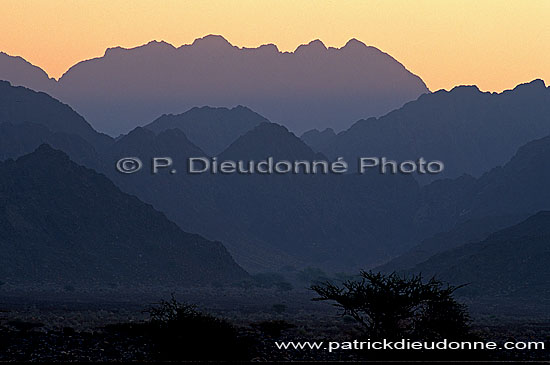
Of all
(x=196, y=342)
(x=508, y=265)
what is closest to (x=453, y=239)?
(x=508, y=265)

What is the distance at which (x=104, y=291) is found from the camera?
125 meters

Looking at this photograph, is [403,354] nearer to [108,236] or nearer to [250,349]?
[250,349]

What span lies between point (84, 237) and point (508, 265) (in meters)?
69.8

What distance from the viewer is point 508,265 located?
132 m

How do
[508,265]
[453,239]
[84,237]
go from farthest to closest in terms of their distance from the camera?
[453,239], [84,237], [508,265]

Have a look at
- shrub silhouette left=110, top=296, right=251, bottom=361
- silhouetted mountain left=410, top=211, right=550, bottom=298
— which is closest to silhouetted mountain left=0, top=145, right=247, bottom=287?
silhouetted mountain left=410, top=211, right=550, bottom=298

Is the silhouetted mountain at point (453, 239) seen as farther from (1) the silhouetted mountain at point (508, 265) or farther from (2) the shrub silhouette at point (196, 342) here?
(2) the shrub silhouette at point (196, 342)

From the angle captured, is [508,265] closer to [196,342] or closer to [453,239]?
[453,239]

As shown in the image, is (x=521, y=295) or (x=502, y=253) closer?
(x=521, y=295)

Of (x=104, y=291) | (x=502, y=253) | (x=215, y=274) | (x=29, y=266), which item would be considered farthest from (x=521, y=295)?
(x=29, y=266)

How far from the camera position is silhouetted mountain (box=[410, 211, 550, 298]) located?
4948 inches

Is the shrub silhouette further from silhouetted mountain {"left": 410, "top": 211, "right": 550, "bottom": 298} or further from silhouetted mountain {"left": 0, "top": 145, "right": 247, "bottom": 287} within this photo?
silhouetted mountain {"left": 0, "top": 145, "right": 247, "bottom": 287}

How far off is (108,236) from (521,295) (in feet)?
225

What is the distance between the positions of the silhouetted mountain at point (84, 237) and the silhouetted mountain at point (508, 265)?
129 ft
